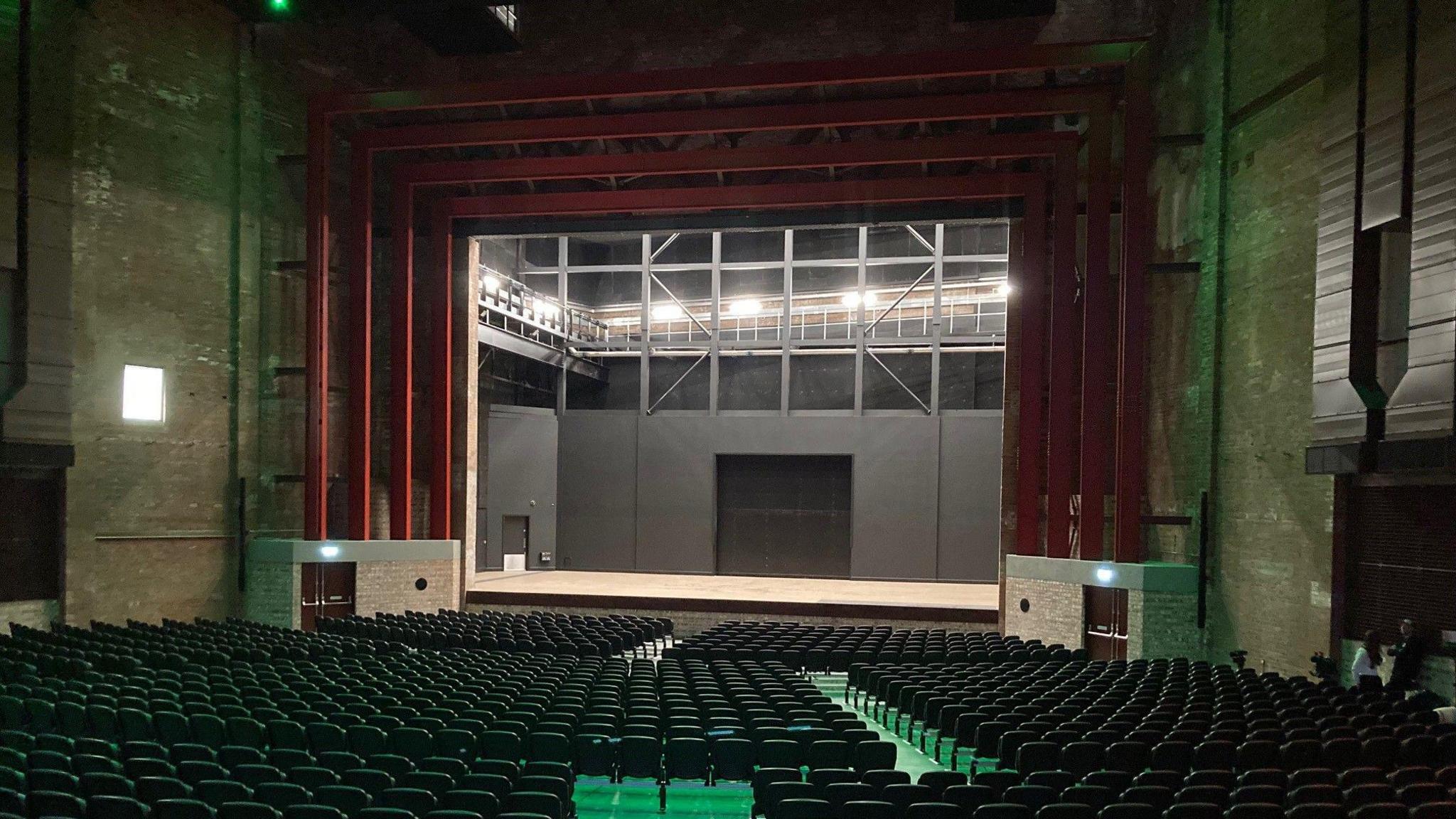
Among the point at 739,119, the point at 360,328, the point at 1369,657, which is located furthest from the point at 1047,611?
the point at 360,328

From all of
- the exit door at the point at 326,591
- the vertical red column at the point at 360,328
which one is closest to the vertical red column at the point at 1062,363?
the vertical red column at the point at 360,328

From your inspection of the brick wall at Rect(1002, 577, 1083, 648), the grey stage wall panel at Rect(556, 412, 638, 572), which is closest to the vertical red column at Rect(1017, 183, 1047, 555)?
the brick wall at Rect(1002, 577, 1083, 648)

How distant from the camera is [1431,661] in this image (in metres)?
12.1

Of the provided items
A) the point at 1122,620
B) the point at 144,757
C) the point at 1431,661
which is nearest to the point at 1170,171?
the point at 1122,620

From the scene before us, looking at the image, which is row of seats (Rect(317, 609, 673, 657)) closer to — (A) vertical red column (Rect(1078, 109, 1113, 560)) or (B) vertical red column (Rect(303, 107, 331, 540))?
(B) vertical red column (Rect(303, 107, 331, 540))

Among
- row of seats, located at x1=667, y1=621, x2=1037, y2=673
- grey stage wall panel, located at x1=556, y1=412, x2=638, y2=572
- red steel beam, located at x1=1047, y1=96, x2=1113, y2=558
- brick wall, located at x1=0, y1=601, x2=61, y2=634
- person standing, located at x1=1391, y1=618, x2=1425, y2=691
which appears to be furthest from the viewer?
grey stage wall panel, located at x1=556, y1=412, x2=638, y2=572

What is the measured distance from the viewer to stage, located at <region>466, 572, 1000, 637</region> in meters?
21.1

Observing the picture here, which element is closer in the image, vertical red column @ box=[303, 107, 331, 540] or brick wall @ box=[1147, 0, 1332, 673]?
brick wall @ box=[1147, 0, 1332, 673]

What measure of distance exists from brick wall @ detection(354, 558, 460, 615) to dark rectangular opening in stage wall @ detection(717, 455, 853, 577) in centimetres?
986

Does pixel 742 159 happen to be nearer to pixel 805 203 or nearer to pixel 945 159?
pixel 805 203

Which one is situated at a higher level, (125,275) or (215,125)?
(215,125)

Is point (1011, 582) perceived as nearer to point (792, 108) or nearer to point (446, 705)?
point (792, 108)

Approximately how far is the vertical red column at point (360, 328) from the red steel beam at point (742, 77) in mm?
1551

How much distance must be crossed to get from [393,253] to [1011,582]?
1480 cm
